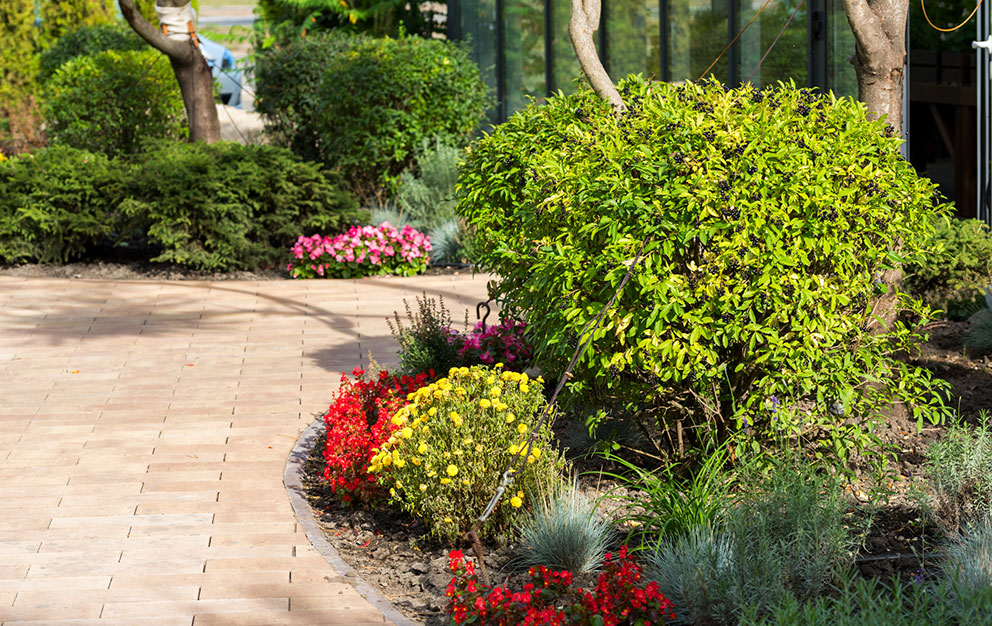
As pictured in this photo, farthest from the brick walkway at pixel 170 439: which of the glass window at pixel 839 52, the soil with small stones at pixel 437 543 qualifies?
the glass window at pixel 839 52

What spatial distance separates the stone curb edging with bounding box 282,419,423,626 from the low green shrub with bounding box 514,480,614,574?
60cm

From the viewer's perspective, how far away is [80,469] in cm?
590

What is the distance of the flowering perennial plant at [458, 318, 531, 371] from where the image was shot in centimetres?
670

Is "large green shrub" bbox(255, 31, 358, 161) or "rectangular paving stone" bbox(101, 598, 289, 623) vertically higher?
"large green shrub" bbox(255, 31, 358, 161)

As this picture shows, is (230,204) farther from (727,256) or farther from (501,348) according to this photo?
(727,256)

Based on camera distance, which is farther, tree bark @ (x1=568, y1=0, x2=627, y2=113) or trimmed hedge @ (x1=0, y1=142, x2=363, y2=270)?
trimmed hedge @ (x1=0, y1=142, x2=363, y2=270)

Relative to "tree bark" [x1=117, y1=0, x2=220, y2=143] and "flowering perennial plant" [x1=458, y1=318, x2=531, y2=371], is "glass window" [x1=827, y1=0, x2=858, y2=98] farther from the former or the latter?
"tree bark" [x1=117, y1=0, x2=220, y2=143]

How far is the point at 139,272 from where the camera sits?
11.6 metres

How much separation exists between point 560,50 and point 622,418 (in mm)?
10261

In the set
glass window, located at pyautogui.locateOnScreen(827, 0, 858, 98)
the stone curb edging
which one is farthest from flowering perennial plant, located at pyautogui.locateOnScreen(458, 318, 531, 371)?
glass window, located at pyautogui.locateOnScreen(827, 0, 858, 98)

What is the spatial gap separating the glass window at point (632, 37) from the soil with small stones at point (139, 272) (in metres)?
3.11

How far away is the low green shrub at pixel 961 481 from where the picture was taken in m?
4.52

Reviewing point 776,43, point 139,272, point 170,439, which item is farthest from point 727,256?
point 139,272

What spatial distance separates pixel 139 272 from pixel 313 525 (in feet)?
23.6
